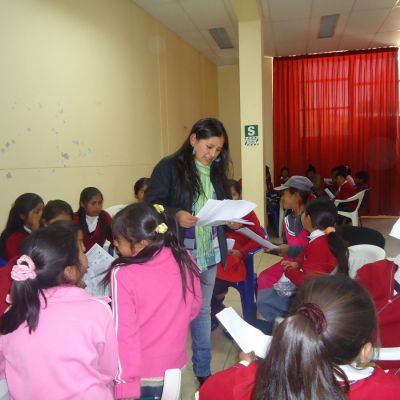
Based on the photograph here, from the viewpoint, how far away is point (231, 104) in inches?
310

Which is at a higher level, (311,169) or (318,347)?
(311,169)

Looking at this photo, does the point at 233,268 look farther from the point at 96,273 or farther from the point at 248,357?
the point at 248,357

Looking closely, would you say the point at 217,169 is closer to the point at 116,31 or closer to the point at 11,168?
the point at 11,168

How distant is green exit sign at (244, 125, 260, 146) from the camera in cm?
475

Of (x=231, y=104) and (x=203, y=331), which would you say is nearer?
(x=203, y=331)

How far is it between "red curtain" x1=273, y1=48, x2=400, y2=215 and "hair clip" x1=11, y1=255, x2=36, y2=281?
714cm

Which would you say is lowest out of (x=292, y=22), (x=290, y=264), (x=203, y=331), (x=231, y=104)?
(x=203, y=331)

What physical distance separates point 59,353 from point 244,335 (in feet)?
1.66

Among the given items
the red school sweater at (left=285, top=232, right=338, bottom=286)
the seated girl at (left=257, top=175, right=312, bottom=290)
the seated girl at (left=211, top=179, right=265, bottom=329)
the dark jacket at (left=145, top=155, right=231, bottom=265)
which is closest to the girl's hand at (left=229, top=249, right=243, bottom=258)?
the seated girl at (left=211, top=179, right=265, bottom=329)

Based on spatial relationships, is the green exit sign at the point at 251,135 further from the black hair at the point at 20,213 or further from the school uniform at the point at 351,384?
the school uniform at the point at 351,384

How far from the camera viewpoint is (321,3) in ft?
15.6

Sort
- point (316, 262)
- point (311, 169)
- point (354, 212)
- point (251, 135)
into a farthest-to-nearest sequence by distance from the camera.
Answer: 1. point (311, 169)
2. point (354, 212)
3. point (251, 135)
4. point (316, 262)

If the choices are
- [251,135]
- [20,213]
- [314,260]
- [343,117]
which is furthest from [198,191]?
[343,117]

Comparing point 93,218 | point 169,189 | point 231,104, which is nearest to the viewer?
point 169,189
